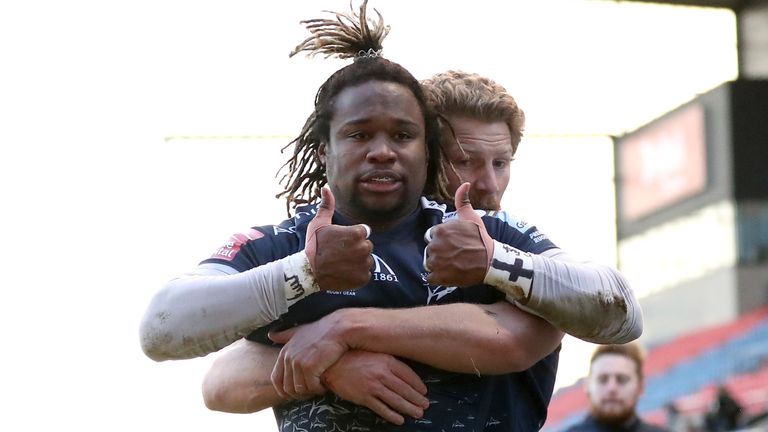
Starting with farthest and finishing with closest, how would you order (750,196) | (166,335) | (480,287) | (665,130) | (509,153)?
(665,130) < (750,196) < (509,153) < (480,287) < (166,335)

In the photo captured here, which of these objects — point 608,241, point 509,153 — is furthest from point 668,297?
point 509,153

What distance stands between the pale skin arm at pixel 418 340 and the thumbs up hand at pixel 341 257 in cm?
11

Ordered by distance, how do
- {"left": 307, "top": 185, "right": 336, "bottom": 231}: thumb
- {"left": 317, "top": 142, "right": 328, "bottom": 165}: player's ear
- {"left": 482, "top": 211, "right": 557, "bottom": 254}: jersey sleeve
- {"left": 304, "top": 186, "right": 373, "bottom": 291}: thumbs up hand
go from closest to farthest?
{"left": 304, "top": 186, "right": 373, "bottom": 291}: thumbs up hand → {"left": 307, "top": 185, "right": 336, "bottom": 231}: thumb → {"left": 482, "top": 211, "right": 557, "bottom": 254}: jersey sleeve → {"left": 317, "top": 142, "right": 328, "bottom": 165}: player's ear

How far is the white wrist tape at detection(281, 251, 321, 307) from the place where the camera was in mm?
3117

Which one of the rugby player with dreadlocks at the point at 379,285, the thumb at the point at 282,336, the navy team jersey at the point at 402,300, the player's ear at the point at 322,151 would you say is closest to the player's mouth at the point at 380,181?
the rugby player with dreadlocks at the point at 379,285

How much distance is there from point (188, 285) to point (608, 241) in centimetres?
1182

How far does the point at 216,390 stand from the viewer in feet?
11.6

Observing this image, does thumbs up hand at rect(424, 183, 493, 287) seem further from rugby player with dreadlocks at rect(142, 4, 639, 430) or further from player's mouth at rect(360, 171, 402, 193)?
player's mouth at rect(360, 171, 402, 193)

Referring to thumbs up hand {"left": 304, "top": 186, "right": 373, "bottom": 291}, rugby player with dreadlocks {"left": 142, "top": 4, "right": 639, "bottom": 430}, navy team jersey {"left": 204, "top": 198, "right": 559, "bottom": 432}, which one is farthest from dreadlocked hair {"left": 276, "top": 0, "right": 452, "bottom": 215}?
Answer: thumbs up hand {"left": 304, "top": 186, "right": 373, "bottom": 291}

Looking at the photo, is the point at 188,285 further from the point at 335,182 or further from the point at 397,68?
the point at 397,68

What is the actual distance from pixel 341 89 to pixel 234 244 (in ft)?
1.51

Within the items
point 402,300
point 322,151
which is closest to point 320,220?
point 402,300

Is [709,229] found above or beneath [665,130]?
beneath

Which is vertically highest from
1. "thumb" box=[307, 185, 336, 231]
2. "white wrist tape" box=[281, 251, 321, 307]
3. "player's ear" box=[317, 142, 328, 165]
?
"player's ear" box=[317, 142, 328, 165]
